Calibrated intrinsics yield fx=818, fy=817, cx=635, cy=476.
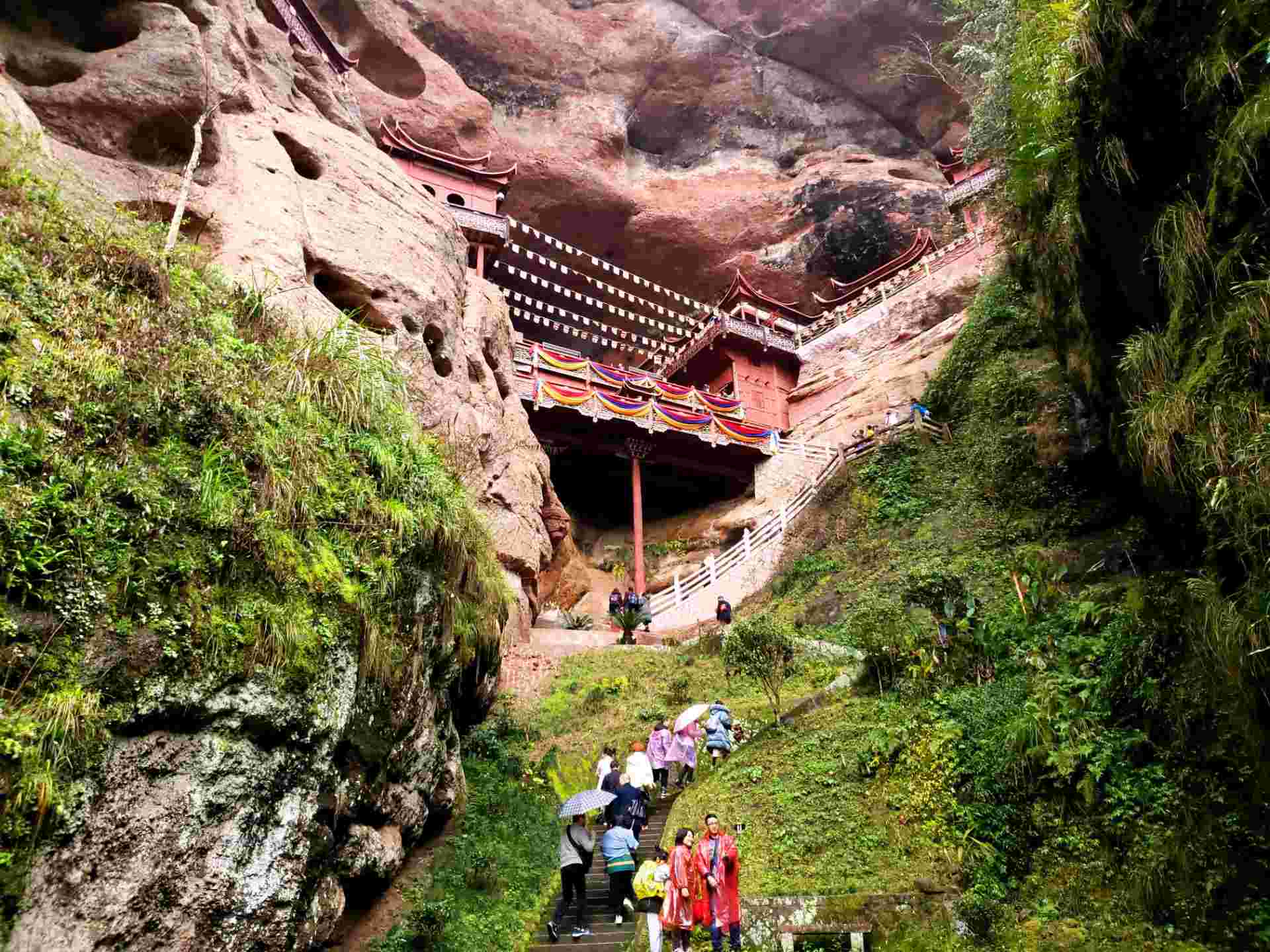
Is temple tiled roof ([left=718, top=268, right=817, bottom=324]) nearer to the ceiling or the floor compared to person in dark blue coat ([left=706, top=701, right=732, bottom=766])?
nearer to the ceiling

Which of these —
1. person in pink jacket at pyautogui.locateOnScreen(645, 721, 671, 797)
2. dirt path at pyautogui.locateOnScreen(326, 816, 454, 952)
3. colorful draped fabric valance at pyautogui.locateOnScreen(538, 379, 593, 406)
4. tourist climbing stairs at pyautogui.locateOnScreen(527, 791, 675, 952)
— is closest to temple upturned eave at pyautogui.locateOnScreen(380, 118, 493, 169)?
colorful draped fabric valance at pyautogui.locateOnScreen(538, 379, 593, 406)

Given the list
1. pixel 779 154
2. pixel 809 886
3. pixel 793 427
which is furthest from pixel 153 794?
pixel 779 154

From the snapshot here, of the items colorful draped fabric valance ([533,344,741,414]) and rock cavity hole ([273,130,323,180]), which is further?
colorful draped fabric valance ([533,344,741,414])

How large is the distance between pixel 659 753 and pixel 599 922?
296cm

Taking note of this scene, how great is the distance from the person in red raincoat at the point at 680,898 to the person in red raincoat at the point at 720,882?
0.09 meters

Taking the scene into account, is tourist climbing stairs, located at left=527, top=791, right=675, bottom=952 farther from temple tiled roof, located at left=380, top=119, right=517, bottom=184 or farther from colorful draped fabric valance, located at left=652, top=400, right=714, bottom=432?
temple tiled roof, located at left=380, top=119, right=517, bottom=184

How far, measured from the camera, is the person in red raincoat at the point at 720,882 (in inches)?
253

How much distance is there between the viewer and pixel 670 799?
10312mm

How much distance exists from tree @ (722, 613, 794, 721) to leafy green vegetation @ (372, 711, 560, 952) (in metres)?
3.06

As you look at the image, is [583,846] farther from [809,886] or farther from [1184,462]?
[1184,462]

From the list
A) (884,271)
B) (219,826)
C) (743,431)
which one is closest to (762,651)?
(219,826)

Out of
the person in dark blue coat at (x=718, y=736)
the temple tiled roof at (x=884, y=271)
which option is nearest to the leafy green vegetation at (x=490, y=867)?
the person in dark blue coat at (x=718, y=736)

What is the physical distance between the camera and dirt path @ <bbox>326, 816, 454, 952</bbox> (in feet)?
22.8

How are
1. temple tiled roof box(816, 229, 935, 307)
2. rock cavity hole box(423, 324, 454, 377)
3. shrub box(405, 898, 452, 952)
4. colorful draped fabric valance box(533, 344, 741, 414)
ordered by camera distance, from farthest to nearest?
temple tiled roof box(816, 229, 935, 307) → colorful draped fabric valance box(533, 344, 741, 414) → rock cavity hole box(423, 324, 454, 377) → shrub box(405, 898, 452, 952)
